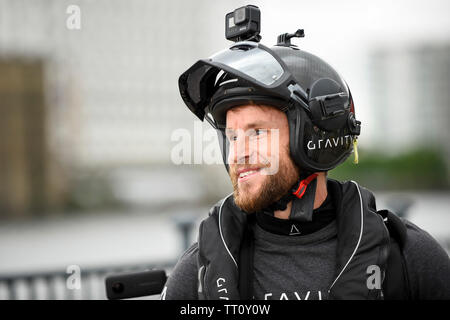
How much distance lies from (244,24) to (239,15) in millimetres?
49

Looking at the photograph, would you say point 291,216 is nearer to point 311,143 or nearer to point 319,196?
point 319,196

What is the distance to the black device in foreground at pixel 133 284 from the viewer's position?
2205 mm

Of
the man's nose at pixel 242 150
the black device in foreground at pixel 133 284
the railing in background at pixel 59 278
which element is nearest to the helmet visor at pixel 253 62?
the man's nose at pixel 242 150

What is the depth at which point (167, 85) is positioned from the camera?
75312 millimetres

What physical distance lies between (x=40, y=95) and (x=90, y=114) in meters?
49.2

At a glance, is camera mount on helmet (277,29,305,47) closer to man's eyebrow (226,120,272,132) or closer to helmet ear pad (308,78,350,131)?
helmet ear pad (308,78,350,131)

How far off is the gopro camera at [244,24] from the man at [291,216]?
0.44 ft

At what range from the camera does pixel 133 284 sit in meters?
2.23

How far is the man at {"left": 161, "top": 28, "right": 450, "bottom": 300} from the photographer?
1.82m

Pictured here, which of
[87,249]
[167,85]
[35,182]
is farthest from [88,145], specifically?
[87,249]

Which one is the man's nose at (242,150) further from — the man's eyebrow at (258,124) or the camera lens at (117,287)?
the camera lens at (117,287)

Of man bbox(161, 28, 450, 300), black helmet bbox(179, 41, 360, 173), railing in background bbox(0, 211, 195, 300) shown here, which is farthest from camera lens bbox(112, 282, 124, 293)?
railing in background bbox(0, 211, 195, 300)

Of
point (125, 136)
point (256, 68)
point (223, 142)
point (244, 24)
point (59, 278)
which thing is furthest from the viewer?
point (125, 136)

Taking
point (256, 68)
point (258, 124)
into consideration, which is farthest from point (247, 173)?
point (256, 68)
